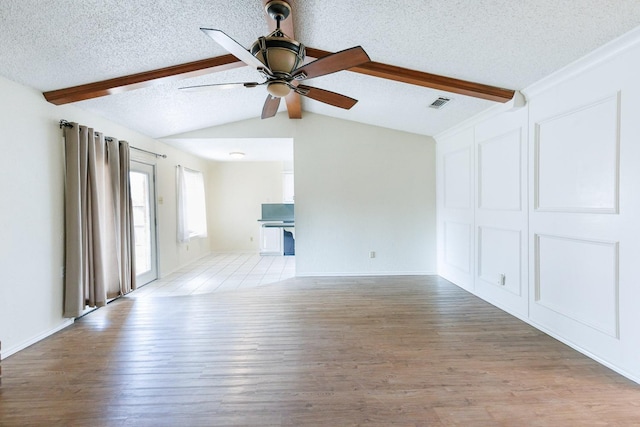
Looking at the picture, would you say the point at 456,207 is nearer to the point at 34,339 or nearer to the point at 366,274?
the point at 366,274

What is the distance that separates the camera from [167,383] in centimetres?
207

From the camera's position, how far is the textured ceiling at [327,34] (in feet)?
6.31

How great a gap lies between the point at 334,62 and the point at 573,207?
226cm

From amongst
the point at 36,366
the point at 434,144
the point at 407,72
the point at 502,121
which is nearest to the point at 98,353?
the point at 36,366

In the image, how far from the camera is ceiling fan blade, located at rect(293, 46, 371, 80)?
1.73 m

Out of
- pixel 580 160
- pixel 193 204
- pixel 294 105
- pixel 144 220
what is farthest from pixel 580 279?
pixel 193 204

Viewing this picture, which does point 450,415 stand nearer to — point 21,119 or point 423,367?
point 423,367

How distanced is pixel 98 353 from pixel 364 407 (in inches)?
88.2

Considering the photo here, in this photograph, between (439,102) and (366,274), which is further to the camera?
(366,274)

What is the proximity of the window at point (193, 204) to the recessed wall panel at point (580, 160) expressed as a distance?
562cm

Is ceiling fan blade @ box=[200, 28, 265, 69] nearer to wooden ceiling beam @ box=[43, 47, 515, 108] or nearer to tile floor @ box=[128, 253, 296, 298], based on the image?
wooden ceiling beam @ box=[43, 47, 515, 108]

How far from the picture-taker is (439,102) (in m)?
3.66

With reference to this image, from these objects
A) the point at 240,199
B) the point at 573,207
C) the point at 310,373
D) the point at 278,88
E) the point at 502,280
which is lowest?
the point at 310,373

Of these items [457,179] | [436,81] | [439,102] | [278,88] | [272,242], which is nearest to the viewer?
[278,88]
